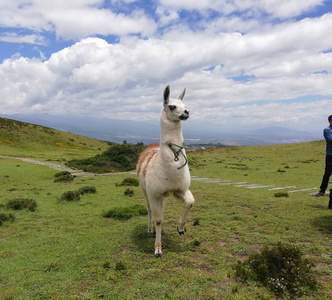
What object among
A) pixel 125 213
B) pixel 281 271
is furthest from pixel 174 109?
pixel 125 213

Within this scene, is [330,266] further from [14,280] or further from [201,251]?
[14,280]

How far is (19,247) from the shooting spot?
6691mm

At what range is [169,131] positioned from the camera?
5637mm

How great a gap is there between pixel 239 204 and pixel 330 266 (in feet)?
18.3

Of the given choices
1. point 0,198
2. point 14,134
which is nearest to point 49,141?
point 14,134

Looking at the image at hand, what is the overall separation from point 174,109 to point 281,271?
4181 mm

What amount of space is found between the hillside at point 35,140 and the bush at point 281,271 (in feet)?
185

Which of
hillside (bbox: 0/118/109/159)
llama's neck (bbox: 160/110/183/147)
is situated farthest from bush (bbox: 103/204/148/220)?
hillside (bbox: 0/118/109/159)

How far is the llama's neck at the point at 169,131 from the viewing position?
18.4ft

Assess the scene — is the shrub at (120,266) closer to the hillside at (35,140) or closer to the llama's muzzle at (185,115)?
the llama's muzzle at (185,115)

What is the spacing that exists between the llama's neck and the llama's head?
0.40 feet

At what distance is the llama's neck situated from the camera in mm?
5605

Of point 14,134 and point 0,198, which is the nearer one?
point 0,198

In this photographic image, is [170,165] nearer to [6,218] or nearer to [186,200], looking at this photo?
[186,200]
